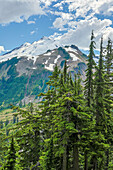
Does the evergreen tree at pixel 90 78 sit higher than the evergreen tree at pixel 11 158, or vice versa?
the evergreen tree at pixel 90 78

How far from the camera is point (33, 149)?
755 inches

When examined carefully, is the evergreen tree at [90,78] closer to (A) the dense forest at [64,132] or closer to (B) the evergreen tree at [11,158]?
(A) the dense forest at [64,132]

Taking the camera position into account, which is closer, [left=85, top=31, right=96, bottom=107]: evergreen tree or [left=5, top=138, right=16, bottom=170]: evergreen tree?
[left=5, top=138, right=16, bottom=170]: evergreen tree

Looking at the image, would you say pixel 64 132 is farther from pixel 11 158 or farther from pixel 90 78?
pixel 90 78

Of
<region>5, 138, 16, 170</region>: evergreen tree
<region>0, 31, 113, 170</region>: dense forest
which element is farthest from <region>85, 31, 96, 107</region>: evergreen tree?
<region>5, 138, 16, 170</region>: evergreen tree

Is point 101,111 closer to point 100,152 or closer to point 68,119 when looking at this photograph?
point 100,152

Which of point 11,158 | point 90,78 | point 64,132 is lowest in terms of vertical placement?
point 11,158

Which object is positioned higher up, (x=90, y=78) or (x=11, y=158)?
(x=90, y=78)

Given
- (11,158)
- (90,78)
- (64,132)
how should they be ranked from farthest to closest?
1. (90,78)
2. (11,158)
3. (64,132)

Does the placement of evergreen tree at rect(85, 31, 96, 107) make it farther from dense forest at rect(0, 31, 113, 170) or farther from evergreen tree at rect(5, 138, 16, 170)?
evergreen tree at rect(5, 138, 16, 170)

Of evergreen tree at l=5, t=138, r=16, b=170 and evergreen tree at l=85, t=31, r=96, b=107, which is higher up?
evergreen tree at l=85, t=31, r=96, b=107

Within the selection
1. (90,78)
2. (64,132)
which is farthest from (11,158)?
(90,78)

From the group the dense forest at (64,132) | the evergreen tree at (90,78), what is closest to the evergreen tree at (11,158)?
the dense forest at (64,132)

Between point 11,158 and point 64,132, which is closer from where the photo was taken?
point 64,132
